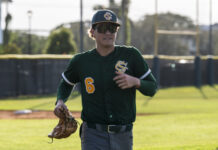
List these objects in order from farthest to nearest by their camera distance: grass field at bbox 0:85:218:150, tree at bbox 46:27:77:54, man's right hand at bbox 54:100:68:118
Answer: tree at bbox 46:27:77:54, grass field at bbox 0:85:218:150, man's right hand at bbox 54:100:68:118

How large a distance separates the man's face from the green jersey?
15 centimetres

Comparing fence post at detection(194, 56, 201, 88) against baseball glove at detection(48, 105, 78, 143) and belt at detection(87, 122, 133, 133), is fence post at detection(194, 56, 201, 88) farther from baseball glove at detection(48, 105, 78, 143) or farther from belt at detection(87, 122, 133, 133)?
belt at detection(87, 122, 133, 133)

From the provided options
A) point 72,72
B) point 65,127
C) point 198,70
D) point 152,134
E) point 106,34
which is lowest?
point 198,70

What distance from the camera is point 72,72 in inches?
188

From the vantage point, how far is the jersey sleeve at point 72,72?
4734mm

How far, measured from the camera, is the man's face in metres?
4.43

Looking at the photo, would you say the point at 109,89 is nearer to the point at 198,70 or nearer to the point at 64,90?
the point at 64,90

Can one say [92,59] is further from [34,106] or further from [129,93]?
[34,106]

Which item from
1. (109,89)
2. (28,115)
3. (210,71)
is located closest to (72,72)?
(109,89)

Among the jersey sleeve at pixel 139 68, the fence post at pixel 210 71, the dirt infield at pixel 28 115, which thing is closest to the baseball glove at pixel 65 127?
the jersey sleeve at pixel 139 68

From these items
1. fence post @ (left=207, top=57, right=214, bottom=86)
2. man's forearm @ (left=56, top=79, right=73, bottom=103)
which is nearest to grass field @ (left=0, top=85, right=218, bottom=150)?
man's forearm @ (left=56, top=79, right=73, bottom=103)

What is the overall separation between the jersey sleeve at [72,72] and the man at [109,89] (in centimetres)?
18

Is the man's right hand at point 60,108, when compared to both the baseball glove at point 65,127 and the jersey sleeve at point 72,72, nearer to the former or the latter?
the baseball glove at point 65,127

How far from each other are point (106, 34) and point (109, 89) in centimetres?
52
